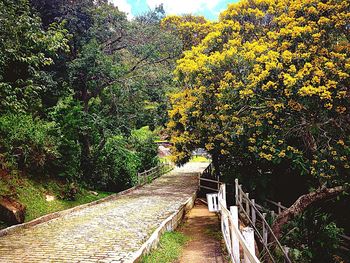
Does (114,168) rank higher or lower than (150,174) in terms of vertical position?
higher

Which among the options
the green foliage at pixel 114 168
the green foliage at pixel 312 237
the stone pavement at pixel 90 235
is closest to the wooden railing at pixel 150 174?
the green foliage at pixel 114 168

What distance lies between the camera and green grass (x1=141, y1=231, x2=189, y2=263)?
27.1 ft

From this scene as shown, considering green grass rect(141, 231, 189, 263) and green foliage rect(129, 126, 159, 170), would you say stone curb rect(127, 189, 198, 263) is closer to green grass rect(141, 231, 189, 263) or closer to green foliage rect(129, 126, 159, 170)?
green grass rect(141, 231, 189, 263)

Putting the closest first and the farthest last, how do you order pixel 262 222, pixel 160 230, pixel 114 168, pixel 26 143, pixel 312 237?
pixel 160 230 → pixel 262 222 → pixel 312 237 → pixel 26 143 → pixel 114 168

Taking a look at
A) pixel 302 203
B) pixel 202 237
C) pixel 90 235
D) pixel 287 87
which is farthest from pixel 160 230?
pixel 287 87

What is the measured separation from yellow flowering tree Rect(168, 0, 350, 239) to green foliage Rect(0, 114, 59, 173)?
708cm

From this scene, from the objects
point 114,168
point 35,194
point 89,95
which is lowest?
point 35,194

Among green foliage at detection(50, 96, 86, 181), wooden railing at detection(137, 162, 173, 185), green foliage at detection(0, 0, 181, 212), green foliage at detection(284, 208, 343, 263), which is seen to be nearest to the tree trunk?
green foliage at detection(284, 208, 343, 263)

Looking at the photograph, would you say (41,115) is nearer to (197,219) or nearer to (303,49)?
(197,219)

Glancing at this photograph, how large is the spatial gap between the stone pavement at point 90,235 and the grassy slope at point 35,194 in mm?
1429

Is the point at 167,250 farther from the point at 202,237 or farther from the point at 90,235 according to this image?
the point at 202,237

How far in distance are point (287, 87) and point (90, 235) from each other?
720cm

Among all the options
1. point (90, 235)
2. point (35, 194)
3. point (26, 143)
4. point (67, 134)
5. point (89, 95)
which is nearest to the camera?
point (90, 235)

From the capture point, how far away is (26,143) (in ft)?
49.4
